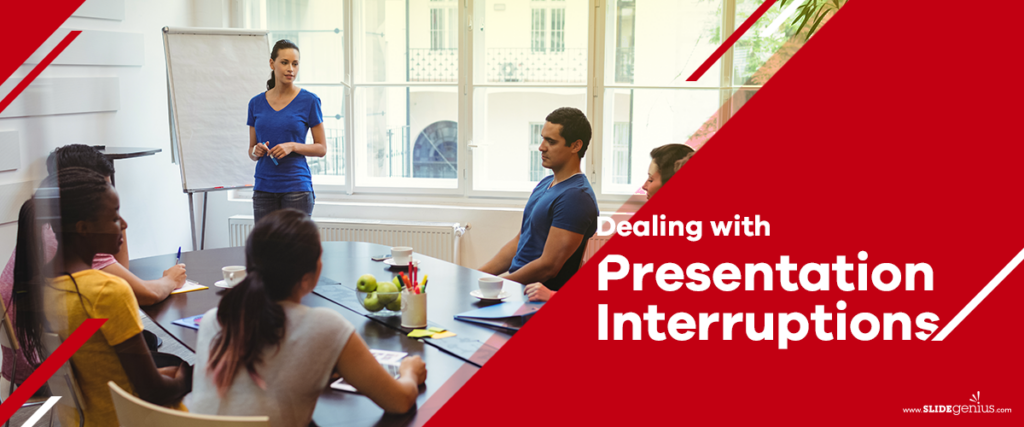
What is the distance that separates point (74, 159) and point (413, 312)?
735mm

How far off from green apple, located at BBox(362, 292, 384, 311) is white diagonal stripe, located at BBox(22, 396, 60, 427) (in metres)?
0.65

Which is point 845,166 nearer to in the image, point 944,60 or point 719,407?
point 944,60

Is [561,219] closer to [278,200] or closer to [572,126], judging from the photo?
[572,126]

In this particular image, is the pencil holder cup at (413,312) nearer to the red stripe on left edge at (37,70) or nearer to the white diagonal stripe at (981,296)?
the red stripe on left edge at (37,70)

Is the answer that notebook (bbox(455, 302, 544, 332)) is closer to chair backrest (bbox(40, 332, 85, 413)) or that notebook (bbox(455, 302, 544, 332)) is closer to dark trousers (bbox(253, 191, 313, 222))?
chair backrest (bbox(40, 332, 85, 413))

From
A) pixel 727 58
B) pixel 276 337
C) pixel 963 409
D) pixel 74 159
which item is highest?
pixel 727 58

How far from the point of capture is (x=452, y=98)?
13.7ft

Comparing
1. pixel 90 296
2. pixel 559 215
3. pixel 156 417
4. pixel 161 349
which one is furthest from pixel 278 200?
pixel 156 417

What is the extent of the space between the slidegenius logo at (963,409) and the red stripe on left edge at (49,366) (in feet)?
5.04

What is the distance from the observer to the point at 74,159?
1.31 meters

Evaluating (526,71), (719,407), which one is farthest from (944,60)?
(526,71)

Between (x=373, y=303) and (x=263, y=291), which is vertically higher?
(x=263, y=291)

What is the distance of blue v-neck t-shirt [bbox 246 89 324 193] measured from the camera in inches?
122

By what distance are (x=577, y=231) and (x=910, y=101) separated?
43.3 inches
